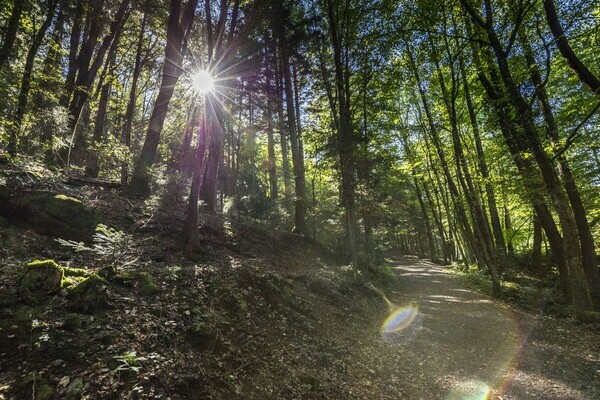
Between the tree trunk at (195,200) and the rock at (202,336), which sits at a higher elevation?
the tree trunk at (195,200)

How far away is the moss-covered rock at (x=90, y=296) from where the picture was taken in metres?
3.74

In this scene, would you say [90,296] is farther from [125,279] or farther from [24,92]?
[24,92]

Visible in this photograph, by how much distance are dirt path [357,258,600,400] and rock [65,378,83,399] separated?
410 cm

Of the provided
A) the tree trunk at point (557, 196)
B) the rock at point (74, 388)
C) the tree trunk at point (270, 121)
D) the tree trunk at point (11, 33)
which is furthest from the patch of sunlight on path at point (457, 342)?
the tree trunk at point (11, 33)

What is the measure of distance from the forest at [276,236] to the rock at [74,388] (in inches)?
0.5

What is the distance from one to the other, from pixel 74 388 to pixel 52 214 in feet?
14.6

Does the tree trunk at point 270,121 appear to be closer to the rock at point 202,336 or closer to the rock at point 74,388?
the rock at point 202,336

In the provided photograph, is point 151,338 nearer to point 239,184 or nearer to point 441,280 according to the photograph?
point 441,280

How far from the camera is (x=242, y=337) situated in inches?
188

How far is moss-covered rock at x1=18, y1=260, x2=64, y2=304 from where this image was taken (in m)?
3.60

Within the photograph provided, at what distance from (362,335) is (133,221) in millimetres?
6315

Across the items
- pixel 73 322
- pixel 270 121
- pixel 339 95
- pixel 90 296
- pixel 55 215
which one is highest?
pixel 270 121

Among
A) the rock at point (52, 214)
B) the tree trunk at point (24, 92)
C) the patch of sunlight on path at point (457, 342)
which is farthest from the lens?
the tree trunk at point (24, 92)

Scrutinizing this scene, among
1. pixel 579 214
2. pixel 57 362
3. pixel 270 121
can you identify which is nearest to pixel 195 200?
pixel 57 362
